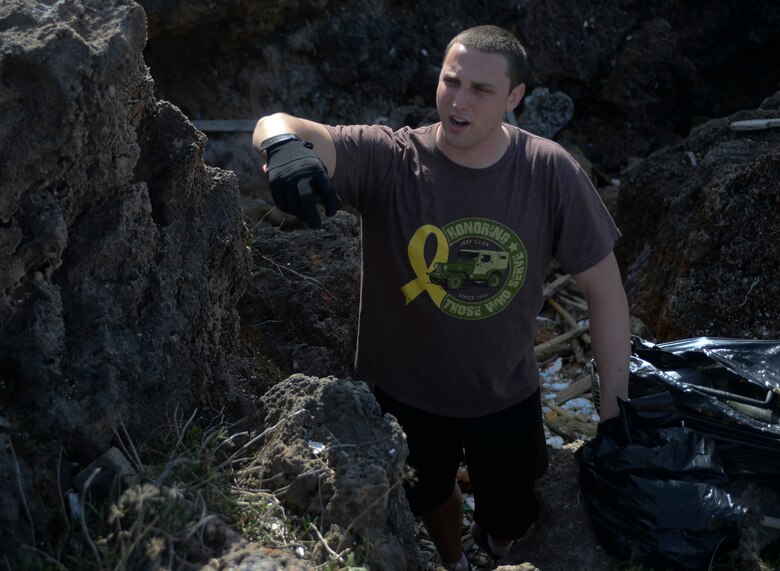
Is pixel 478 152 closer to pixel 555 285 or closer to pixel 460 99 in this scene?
pixel 460 99

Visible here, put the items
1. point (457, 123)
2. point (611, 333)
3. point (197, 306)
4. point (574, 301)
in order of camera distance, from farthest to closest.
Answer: point (574, 301) < point (611, 333) < point (457, 123) < point (197, 306)

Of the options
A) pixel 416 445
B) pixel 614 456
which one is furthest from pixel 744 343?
pixel 416 445

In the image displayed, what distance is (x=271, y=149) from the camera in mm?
3111

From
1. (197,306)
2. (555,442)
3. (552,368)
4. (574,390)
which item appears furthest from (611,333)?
(552,368)

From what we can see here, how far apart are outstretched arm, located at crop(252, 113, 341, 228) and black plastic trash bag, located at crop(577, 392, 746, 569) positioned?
136cm

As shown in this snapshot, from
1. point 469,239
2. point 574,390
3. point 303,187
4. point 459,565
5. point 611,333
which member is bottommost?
point 459,565

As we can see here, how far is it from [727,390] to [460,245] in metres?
1.20

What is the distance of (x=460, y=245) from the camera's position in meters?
3.50

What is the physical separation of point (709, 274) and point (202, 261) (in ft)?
9.88

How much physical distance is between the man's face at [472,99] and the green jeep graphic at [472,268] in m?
0.39

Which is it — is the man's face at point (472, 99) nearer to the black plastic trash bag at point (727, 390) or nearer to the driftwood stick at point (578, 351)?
the black plastic trash bag at point (727, 390)

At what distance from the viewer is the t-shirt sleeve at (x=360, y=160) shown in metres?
3.45

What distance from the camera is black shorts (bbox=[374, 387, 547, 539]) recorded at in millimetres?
3805

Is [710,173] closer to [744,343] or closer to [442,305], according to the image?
[744,343]
